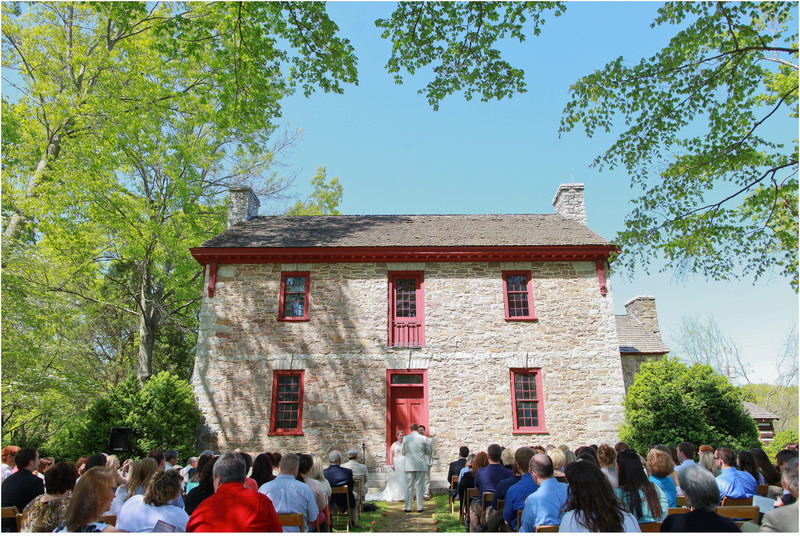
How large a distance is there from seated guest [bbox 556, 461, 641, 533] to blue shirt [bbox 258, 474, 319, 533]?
2529 millimetres

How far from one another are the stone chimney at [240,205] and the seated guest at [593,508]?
597 inches

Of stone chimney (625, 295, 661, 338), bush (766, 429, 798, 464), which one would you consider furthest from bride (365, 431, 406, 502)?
bush (766, 429, 798, 464)

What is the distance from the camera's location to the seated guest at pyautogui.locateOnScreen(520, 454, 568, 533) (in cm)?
390

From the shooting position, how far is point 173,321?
18062 millimetres

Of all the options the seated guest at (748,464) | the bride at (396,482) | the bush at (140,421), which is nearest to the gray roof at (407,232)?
the bush at (140,421)

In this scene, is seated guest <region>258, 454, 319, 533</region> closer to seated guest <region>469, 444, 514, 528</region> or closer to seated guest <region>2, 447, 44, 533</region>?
seated guest <region>469, 444, 514, 528</region>

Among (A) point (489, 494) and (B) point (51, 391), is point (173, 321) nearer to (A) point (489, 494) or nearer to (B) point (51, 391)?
(B) point (51, 391)

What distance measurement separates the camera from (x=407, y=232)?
1527 cm

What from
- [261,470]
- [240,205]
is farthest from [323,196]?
[261,470]

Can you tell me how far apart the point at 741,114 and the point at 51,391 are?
21.1 m

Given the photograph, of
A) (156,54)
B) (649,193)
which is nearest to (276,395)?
(649,193)

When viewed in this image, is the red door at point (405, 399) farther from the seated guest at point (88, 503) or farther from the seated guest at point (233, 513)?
the seated guest at point (88, 503)

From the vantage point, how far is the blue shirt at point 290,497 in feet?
14.9

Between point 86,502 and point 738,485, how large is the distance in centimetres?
601
